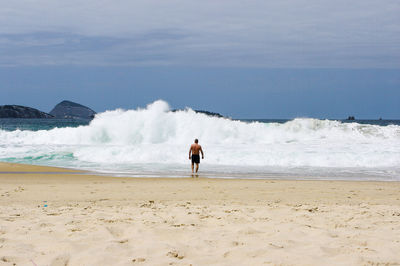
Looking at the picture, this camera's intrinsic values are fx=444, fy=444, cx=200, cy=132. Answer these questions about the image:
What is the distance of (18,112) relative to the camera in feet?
456

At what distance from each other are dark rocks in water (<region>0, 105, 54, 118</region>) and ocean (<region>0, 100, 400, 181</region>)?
10910 cm

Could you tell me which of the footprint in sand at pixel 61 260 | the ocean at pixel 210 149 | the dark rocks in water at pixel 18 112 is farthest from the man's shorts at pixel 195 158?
the dark rocks in water at pixel 18 112

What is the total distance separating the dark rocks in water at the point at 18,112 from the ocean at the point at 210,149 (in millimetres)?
109095

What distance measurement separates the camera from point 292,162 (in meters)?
19.6

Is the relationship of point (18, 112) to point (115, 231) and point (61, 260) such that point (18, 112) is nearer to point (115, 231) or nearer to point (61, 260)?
point (115, 231)

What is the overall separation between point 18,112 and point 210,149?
5124 inches

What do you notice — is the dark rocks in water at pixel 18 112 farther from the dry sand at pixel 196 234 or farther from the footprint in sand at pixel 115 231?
the footprint in sand at pixel 115 231

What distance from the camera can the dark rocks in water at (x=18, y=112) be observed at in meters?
138

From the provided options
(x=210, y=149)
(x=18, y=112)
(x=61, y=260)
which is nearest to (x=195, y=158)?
(x=210, y=149)

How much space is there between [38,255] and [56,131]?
31.8 m

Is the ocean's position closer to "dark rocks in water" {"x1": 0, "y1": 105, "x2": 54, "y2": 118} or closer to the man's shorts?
the man's shorts

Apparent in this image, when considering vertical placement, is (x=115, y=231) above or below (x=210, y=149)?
below

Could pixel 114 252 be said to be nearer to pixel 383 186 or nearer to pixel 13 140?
pixel 383 186

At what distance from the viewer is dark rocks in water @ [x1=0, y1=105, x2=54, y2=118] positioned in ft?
451
